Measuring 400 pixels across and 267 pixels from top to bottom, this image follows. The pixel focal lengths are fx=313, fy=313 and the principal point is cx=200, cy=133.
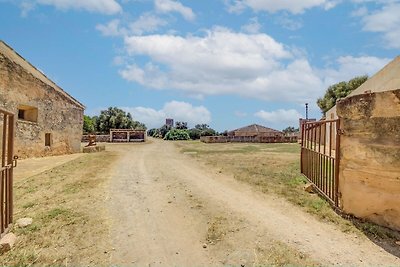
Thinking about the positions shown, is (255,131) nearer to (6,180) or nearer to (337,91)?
(337,91)

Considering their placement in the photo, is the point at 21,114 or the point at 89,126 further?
the point at 89,126

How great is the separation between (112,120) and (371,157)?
55914 mm

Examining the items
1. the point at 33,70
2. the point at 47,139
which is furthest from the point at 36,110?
the point at 33,70

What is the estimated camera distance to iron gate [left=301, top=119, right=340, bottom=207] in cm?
704

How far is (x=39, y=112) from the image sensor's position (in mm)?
18953

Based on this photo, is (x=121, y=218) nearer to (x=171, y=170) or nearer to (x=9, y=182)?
(x=9, y=182)

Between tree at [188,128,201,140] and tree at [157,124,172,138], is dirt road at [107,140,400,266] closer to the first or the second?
tree at [188,128,201,140]

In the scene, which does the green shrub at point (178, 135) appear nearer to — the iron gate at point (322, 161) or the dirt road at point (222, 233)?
the iron gate at point (322, 161)

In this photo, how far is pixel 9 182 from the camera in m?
5.74

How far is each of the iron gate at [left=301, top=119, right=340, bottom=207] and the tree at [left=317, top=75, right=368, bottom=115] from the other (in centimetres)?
3180

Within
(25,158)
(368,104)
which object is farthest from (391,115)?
(25,158)

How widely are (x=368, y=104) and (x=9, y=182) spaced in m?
7.02

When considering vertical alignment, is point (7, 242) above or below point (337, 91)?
below

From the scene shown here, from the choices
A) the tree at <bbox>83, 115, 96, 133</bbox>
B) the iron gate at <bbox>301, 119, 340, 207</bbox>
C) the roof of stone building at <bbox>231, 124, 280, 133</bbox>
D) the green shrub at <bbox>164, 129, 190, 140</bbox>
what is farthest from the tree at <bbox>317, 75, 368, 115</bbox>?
the tree at <bbox>83, 115, 96, 133</bbox>
